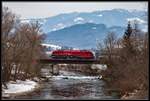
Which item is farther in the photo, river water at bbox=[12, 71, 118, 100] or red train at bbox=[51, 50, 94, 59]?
red train at bbox=[51, 50, 94, 59]

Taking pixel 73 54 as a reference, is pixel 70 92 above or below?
above

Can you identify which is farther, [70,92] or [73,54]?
[73,54]

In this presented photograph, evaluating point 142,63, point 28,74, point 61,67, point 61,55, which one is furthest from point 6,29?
point 61,67

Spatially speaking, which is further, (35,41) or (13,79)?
(35,41)

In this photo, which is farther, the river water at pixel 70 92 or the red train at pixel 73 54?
the red train at pixel 73 54

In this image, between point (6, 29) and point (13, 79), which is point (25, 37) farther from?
point (6, 29)

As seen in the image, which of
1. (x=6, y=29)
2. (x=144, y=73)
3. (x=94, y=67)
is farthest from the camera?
(x=94, y=67)

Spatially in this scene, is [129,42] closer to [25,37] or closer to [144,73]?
[25,37]

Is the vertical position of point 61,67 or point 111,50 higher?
point 111,50

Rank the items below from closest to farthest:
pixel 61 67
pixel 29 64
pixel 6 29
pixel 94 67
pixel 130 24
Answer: pixel 6 29 < pixel 29 64 < pixel 130 24 < pixel 94 67 < pixel 61 67

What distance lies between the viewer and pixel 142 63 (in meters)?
47.8

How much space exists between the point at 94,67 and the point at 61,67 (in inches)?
1636

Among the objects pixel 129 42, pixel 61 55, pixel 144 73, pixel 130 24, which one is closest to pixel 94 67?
pixel 61 55

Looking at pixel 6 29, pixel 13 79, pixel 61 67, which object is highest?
pixel 6 29
